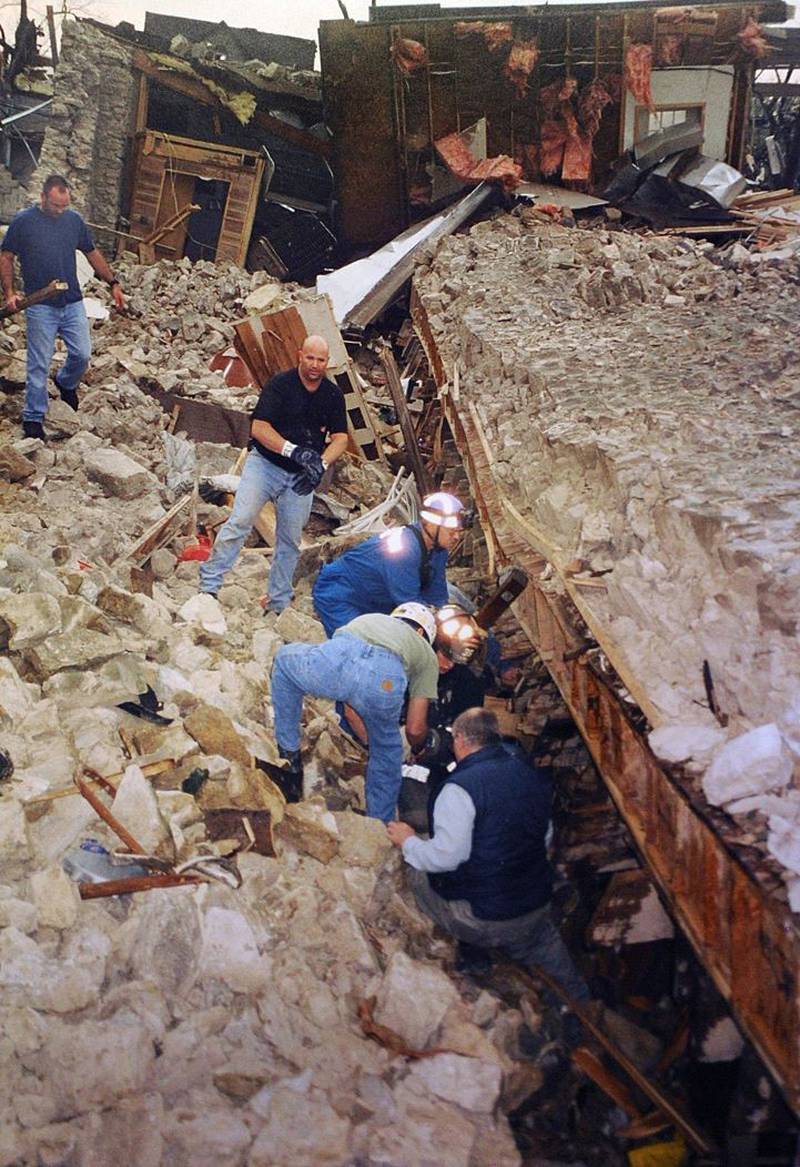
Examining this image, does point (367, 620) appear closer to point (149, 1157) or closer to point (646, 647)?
point (646, 647)

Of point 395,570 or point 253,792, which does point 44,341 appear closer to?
point 395,570

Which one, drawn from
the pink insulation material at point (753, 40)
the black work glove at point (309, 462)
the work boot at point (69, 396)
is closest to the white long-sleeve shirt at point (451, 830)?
the black work glove at point (309, 462)

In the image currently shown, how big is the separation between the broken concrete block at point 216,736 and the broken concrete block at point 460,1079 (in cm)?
161

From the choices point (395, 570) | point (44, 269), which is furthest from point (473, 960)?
point (44, 269)

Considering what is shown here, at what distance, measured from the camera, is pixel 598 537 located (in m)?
3.68

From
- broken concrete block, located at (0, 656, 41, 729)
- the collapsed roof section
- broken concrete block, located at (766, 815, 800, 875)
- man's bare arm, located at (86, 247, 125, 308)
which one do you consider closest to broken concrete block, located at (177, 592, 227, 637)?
broken concrete block, located at (0, 656, 41, 729)

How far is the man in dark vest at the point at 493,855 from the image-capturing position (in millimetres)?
3492

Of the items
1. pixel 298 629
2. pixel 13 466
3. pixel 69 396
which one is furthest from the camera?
pixel 69 396

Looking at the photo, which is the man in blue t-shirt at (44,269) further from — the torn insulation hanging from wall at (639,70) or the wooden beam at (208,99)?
the torn insulation hanging from wall at (639,70)

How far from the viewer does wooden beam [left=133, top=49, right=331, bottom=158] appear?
637 inches

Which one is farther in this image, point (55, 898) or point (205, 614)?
point (205, 614)

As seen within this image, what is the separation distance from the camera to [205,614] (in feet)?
18.1

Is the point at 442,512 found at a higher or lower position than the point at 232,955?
higher

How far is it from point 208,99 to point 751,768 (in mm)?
17986
